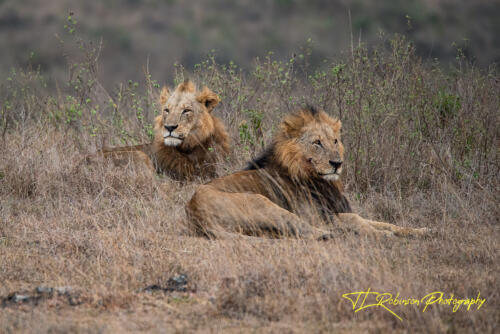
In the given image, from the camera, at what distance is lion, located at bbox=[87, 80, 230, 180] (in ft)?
27.7

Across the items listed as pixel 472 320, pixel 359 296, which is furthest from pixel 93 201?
pixel 472 320

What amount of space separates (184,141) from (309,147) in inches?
104

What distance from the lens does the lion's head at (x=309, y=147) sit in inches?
244

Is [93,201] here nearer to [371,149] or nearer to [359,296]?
[371,149]

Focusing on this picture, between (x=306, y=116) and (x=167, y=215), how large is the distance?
154cm

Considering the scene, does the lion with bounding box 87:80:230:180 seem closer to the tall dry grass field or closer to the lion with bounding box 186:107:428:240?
the tall dry grass field

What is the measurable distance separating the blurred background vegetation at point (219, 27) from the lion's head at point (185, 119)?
44.4 feet

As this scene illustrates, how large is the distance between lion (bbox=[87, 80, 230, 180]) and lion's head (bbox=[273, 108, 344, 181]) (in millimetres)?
2102

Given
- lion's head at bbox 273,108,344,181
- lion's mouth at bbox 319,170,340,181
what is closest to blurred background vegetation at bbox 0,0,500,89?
lion's head at bbox 273,108,344,181

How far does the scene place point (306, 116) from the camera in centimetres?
640
